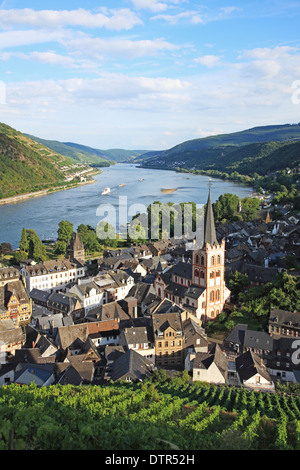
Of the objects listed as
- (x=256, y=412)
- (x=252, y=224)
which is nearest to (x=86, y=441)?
(x=256, y=412)

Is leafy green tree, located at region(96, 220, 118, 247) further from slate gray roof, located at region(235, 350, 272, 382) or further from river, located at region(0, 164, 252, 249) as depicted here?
slate gray roof, located at region(235, 350, 272, 382)

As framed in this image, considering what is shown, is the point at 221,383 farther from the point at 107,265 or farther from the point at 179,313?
the point at 107,265

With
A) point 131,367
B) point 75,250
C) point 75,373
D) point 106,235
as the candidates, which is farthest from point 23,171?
point 131,367

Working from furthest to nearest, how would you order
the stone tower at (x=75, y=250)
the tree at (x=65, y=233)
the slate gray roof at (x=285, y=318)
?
the tree at (x=65, y=233) < the stone tower at (x=75, y=250) < the slate gray roof at (x=285, y=318)

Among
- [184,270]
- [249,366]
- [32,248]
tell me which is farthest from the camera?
[32,248]

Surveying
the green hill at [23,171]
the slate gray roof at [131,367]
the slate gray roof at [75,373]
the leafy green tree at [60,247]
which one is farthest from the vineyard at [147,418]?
the green hill at [23,171]

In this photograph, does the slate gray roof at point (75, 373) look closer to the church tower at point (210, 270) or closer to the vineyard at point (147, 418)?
the vineyard at point (147, 418)

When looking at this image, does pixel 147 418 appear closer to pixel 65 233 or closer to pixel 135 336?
pixel 135 336
